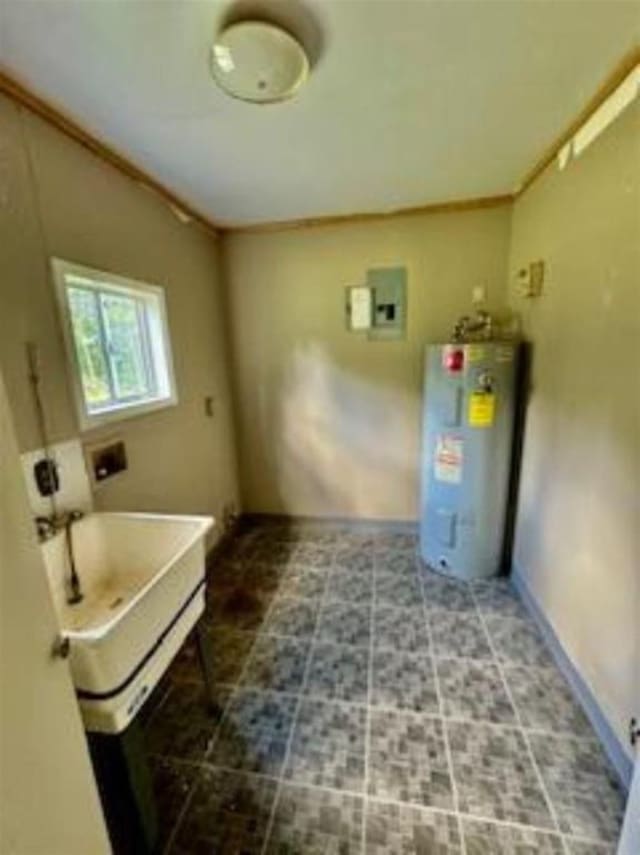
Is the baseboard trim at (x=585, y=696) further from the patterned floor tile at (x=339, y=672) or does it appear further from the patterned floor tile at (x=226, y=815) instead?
the patterned floor tile at (x=226, y=815)

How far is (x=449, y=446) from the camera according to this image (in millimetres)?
2418

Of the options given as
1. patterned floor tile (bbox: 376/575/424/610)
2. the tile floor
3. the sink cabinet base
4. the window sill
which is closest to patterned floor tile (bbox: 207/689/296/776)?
the tile floor

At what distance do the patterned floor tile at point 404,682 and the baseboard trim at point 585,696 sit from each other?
56 centimetres

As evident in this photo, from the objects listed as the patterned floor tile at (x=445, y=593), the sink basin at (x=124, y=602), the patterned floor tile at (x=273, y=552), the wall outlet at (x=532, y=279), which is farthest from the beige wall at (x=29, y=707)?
the wall outlet at (x=532, y=279)

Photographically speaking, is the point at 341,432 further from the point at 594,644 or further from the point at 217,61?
the point at 217,61

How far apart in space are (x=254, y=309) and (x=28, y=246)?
1.72 meters

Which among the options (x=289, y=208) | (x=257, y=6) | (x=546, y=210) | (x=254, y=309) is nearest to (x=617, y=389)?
(x=546, y=210)

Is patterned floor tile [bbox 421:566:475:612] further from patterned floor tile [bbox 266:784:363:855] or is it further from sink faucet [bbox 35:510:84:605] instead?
sink faucet [bbox 35:510:84:605]

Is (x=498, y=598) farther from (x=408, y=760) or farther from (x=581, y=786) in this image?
(x=408, y=760)

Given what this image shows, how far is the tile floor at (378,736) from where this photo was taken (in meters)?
1.23

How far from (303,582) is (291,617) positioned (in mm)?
335

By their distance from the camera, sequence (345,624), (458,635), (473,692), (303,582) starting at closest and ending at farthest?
(473,692) < (458,635) < (345,624) < (303,582)

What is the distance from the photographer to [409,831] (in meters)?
1.22

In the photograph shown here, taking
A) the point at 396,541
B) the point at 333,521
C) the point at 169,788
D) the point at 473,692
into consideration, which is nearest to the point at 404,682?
the point at 473,692
